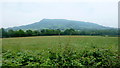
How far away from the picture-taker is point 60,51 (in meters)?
1.73

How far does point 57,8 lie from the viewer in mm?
1970

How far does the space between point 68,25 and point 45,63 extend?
79 centimetres

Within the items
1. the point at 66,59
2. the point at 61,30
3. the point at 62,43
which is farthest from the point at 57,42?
the point at 66,59

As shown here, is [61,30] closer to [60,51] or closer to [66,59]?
[60,51]

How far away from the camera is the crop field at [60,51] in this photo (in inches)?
61.7

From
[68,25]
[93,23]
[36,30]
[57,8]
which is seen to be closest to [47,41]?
[36,30]

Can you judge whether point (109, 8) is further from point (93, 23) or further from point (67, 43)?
point (67, 43)

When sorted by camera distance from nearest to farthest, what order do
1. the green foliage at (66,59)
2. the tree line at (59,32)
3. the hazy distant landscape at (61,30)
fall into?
1. the green foliage at (66,59)
2. the hazy distant landscape at (61,30)
3. the tree line at (59,32)

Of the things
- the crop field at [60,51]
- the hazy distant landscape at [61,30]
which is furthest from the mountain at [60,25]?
the crop field at [60,51]

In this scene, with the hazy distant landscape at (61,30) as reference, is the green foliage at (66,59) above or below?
below

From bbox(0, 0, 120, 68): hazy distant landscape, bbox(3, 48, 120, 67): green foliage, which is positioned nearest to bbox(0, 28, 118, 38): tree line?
bbox(0, 0, 120, 68): hazy distant landscape

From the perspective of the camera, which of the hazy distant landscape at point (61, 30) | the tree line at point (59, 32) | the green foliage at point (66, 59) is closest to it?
the green foliage at point (66, 59)

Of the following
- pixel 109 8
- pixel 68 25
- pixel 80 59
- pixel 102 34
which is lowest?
pixel 80 59

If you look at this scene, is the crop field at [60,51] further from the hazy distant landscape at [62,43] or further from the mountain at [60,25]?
the mountain at [60,25]
